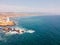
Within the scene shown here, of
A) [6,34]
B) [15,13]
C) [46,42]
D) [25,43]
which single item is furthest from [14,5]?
[46,42]

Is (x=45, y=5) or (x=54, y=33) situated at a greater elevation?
(x=45, y=5)

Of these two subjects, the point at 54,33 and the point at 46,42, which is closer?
the point at 46,42

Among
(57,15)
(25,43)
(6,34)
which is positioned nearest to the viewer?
(25,43)

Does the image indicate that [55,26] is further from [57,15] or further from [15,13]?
[15,13]

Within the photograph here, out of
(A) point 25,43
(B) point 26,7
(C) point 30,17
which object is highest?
(B) point 26,7

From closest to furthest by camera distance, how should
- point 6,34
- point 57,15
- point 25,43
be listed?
1. point 25,43
2. point 6,34
3. point 57,15

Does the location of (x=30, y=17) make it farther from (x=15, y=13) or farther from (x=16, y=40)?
(x=16, y=40)
